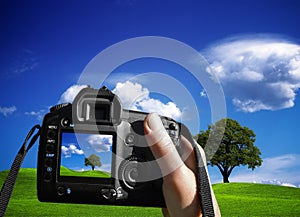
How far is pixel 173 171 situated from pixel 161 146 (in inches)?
4.7

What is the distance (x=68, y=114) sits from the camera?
1.93 meters

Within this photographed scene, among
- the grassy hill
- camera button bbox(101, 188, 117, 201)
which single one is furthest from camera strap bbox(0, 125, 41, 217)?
the grassy hill

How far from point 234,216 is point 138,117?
348 inches

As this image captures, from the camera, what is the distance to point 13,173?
5.88ft

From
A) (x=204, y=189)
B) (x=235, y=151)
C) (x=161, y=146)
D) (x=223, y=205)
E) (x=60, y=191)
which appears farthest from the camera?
(x=235, y=151)

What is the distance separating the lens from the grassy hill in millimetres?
9922

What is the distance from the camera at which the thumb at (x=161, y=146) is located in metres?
1.78

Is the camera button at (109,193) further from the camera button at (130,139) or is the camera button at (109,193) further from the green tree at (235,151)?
the green tree at (235,151)

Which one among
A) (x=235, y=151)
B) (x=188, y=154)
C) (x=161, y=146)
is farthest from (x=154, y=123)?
(x=235, y=151)

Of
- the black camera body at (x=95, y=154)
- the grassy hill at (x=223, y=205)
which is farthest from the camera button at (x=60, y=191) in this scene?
the grassy hill at (x=223, y=205)

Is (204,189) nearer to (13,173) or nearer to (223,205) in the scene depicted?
(13,173)

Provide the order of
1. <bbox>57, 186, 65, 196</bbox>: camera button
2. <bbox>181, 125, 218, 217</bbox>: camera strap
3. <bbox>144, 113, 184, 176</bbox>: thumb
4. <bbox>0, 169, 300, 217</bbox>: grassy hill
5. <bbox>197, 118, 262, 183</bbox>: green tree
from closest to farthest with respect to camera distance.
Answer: <bbox>181, 125, 218, 217</bbox>: camera strap → <bbox>144, 113, 184, 176</bbox>: thumb → <bbox>57, 186, 65, 196</bbox>: camera button → <bbox>0, 169, 300, 217</bbox>: grassy hill → <bbox>197, 118, 262, 183</bbox>: green tree

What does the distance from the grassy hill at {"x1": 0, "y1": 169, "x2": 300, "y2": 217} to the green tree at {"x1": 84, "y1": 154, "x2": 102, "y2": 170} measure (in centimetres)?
767

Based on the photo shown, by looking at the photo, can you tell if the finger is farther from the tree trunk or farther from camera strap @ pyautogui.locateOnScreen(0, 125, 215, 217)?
the tree trunk
